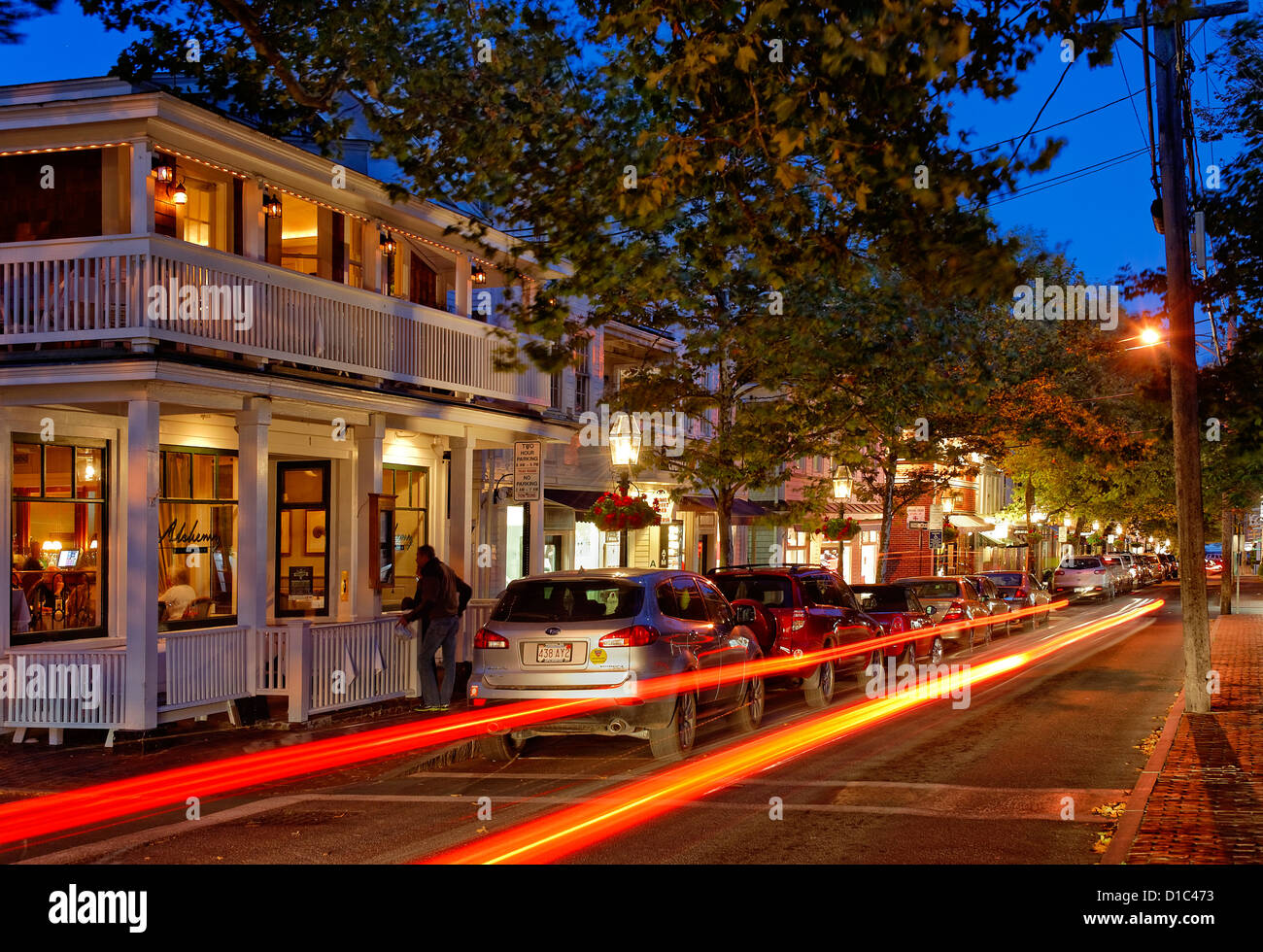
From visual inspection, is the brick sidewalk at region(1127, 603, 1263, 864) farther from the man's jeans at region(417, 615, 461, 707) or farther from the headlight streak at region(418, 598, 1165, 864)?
the man's jeans at region(417, 615, 461, 707)

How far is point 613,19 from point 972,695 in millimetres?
11548

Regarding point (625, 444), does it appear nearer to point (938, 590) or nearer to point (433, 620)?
point (433, 620)

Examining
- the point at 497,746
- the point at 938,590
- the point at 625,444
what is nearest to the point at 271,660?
the point at 497,746

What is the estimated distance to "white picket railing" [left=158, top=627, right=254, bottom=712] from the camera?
12766 millimetres

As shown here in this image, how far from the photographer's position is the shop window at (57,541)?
14.1 m

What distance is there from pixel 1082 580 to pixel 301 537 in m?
38.3

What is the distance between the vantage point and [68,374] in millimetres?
12430

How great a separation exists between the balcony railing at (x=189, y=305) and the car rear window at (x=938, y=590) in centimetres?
1429

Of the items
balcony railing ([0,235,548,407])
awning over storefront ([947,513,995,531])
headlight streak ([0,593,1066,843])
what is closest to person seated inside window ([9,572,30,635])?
balcony railing ([0,235,548,407])

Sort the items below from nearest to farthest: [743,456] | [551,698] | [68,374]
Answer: [551,698] → [68,374] → [743,456]

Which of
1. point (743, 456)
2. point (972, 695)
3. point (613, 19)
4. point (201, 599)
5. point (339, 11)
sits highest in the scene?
point (339, 11)

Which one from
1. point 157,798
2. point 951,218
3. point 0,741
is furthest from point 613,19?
point 0,741
